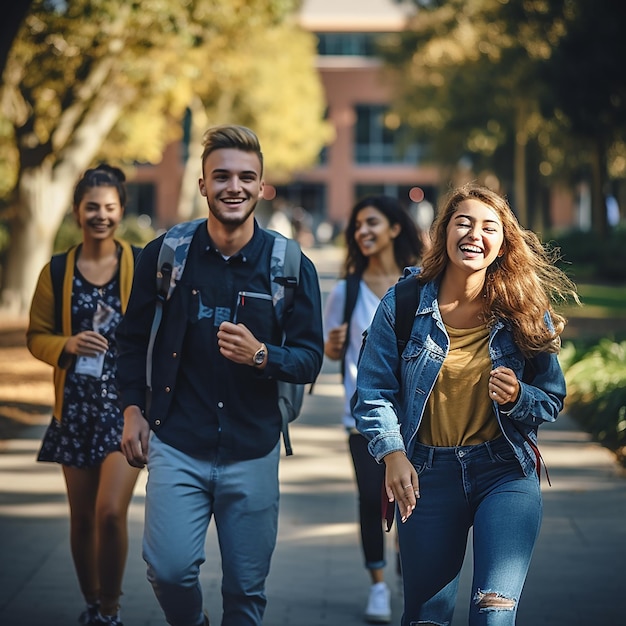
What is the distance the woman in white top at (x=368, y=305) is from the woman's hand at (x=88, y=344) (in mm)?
1271

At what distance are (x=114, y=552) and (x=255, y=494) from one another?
3.77 ft

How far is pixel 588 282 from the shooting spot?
99.0 feet

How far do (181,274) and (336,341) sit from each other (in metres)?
1.81

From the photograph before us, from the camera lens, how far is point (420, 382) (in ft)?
13.4

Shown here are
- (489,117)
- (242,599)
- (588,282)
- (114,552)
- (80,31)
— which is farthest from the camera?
(489,117)

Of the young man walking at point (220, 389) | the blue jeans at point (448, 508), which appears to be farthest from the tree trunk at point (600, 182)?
the blue jeans at point (448, 508)

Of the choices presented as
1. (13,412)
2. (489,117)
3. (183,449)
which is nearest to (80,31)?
(13,412)

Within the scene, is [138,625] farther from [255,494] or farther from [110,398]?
[255,494]

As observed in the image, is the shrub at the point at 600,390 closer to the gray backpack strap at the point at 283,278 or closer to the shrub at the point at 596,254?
the gray backpack strap at the point at 283,278

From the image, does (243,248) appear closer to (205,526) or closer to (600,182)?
(205,526)

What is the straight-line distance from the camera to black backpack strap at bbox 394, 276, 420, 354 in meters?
4.21

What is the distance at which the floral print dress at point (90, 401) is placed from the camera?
17.9 ft

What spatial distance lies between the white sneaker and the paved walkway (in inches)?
2.7

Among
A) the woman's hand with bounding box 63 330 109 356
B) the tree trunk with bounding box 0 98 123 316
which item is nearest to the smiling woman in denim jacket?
the woman's hand with bounding box 63 330 109 356
